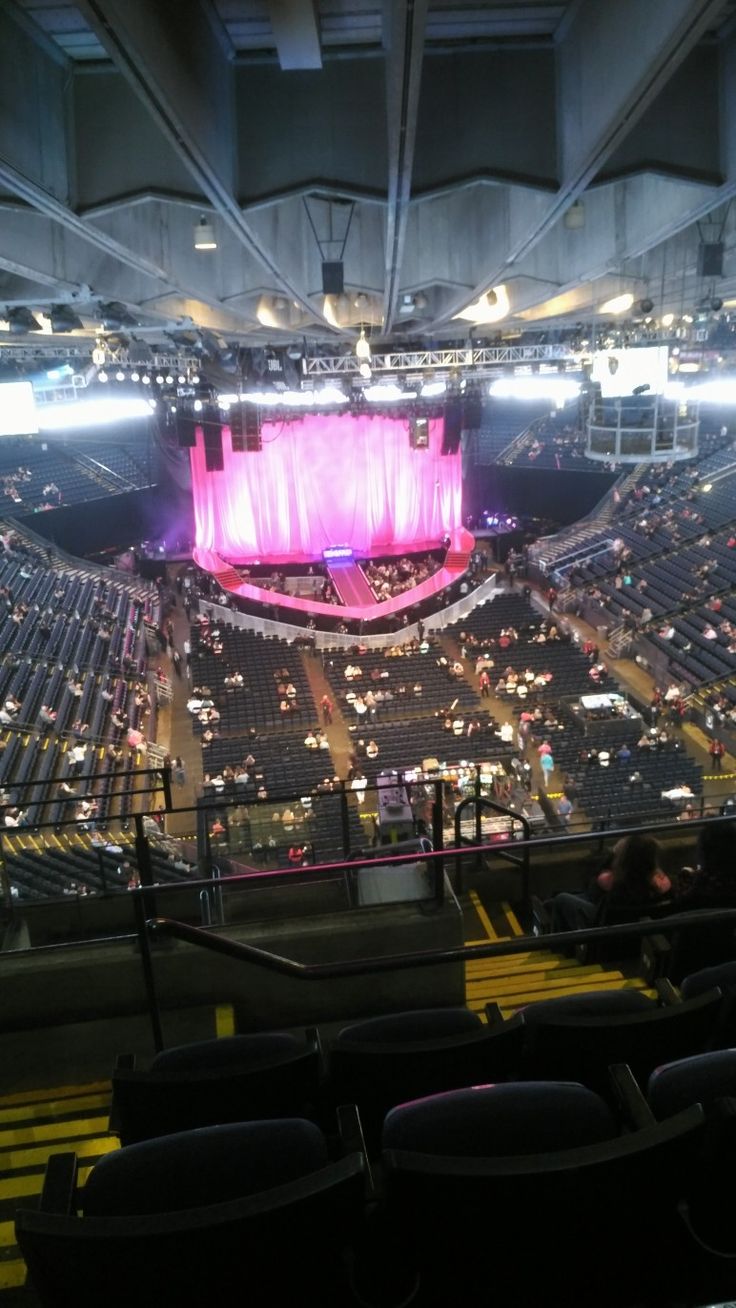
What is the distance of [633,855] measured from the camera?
12.2 ft

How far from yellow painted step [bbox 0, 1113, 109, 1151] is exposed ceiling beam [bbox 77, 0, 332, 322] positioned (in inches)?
143

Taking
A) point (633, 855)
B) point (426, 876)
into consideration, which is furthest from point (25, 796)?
point (633, 855)

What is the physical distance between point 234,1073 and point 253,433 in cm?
2447

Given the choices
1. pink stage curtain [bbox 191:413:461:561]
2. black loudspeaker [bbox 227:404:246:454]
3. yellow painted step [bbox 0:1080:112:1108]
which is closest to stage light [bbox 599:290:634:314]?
yellow painted step [bbox 0:1080:112:1108]

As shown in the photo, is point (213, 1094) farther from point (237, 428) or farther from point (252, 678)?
point (237, 428)

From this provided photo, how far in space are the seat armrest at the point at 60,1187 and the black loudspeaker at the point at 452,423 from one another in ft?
90.1

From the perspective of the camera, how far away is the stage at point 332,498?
1302 inches

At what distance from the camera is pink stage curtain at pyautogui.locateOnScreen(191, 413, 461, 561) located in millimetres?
33312

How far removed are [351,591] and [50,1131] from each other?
88.5 feet

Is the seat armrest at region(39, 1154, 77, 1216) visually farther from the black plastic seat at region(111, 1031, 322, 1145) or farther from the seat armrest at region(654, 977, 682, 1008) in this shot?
the seat armrest at region(654, 977, 682, 1008)

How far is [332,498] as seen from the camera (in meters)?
34.5

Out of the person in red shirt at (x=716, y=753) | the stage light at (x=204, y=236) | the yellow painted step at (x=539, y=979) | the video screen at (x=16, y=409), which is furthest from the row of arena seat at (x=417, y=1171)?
the person in red shirt at (x=716, y=753)

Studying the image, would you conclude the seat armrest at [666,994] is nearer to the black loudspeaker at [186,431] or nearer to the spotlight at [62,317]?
the spotlight at [62,317]

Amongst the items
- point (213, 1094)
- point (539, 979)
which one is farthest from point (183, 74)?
point (539, 979)
